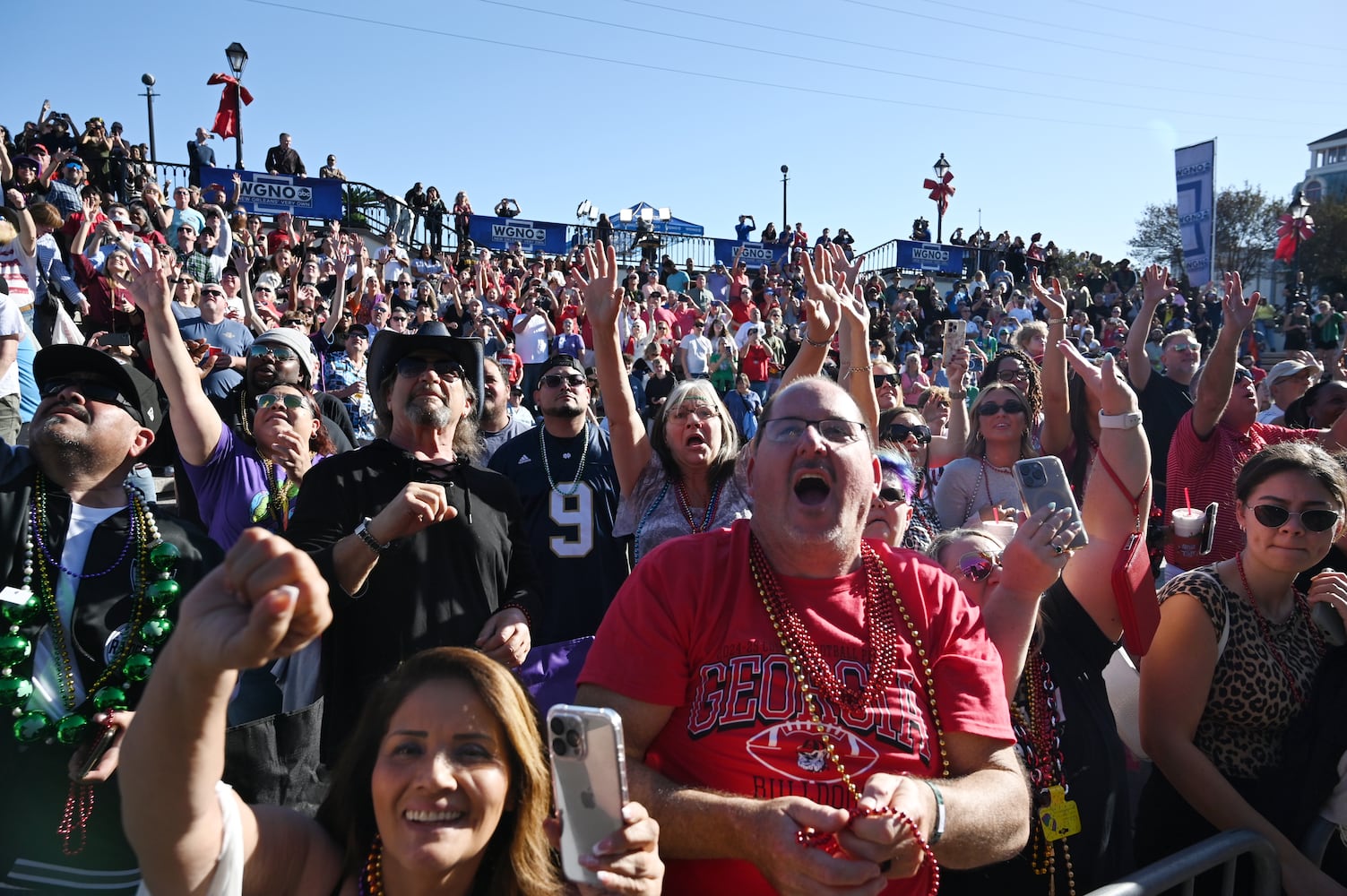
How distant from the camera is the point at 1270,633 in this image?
9.90 feet

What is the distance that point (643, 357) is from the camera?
12891 millimetres

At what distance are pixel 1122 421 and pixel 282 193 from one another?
1749 cm

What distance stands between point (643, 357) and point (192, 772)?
38.0 ft

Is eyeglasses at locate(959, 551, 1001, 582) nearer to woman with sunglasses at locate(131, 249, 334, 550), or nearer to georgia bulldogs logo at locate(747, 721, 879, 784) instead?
georgia bulldogs logo at locate(747, 721, 879, 784)

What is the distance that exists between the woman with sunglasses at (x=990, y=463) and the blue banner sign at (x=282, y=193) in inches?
611

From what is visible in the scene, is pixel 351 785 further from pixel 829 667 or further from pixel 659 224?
pixel 659 224

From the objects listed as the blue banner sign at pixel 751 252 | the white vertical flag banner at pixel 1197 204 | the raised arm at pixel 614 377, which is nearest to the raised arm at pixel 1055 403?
the raised arm at pixel 614 377

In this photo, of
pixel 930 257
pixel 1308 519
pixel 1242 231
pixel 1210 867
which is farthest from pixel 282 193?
pixel 1242 231

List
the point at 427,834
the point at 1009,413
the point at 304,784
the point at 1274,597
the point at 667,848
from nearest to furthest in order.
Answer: the point at 427,834
the point at 667,848
the point at 304,784
the point at 1274,597
the point at 1009,413

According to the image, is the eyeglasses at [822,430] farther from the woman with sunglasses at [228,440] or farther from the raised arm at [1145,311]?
the raised arm at [1145,311]

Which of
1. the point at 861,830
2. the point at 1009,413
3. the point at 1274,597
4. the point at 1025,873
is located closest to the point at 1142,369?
the point at 1009,413

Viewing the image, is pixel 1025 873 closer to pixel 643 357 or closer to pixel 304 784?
pixel 304 784

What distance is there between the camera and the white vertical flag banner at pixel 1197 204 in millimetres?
15992

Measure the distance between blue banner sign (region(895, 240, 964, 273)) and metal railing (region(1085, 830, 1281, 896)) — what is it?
25.7 metres
